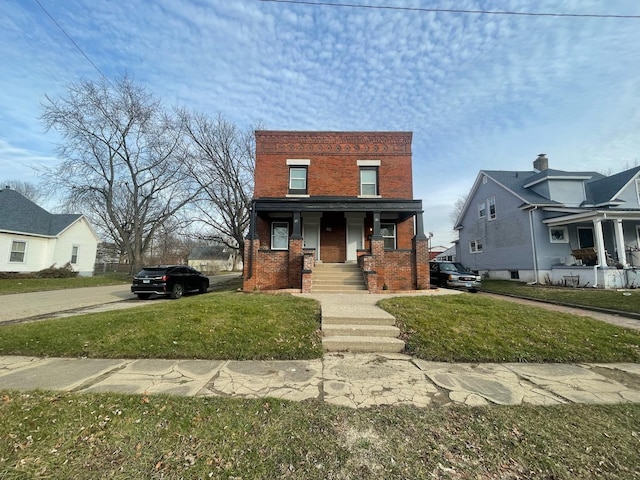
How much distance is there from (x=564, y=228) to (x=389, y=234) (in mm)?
11338

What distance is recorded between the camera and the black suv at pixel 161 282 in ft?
40.2

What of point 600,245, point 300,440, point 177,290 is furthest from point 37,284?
point 600,245

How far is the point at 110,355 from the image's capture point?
15.3 ft

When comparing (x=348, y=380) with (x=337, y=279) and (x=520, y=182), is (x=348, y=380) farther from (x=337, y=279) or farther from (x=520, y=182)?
(x=520, y=182)

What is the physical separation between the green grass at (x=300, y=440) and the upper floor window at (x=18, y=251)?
24.1 m

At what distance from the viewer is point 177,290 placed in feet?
43.0

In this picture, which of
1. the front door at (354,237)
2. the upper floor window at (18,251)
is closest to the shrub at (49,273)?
the upper floor window at (18,251)

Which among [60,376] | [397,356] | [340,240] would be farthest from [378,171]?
[60,376]

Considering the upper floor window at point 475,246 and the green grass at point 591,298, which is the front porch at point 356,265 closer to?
the green grass at point 591,298

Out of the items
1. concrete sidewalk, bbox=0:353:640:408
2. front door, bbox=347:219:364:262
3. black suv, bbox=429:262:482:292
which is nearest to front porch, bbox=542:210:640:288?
black suv, bbox=429:262:482:292

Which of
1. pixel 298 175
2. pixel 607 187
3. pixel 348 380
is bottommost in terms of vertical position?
pixel 348 380

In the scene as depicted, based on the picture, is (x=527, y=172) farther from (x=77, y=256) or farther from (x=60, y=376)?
(x=77, y=256)

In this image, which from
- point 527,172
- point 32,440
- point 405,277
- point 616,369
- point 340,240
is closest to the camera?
point 32,440

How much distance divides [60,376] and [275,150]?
42.9 ft
